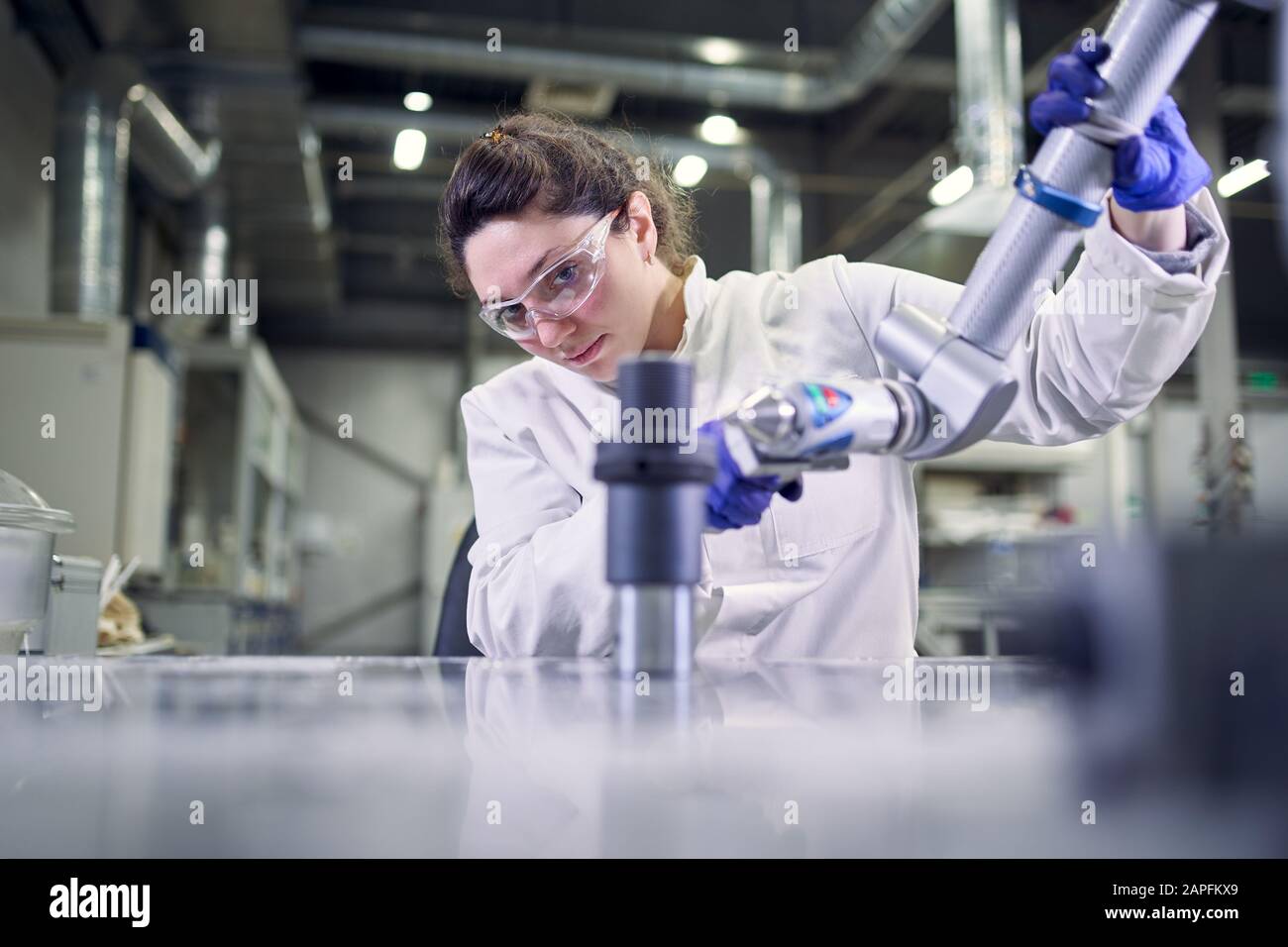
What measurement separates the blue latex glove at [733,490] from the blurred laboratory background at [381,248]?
15 centimetres

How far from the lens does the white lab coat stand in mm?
938

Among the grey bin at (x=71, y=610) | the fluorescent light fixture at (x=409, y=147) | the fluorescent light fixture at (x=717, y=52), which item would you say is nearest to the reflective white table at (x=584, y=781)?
the grey bin at (x=71, y=610)

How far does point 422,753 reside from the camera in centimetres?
40

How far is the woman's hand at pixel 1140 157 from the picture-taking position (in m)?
0.51

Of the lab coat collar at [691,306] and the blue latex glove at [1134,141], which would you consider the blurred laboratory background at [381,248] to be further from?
the lab coat collar at [691,306]

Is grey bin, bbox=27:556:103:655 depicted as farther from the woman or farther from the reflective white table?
the reflective white table

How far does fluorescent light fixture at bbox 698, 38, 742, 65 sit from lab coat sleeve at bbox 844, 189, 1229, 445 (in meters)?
3.75

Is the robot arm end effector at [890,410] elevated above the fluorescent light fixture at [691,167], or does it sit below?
below

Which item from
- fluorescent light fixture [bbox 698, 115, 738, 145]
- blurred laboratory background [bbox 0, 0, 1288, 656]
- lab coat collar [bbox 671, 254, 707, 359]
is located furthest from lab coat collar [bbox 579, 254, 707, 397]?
fluorescent light fixture [bbox 698, 115, 738, 145]

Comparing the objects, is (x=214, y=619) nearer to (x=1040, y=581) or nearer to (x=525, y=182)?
(x=525, y=182)

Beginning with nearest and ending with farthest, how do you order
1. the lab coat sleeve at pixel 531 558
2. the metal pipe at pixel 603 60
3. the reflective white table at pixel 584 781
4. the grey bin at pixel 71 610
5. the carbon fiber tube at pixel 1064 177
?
the reflective white table at pixel 584 781, the carbon fiber tube at pixel 1064 177, the lab coat sleeve at pixel 531 558, the grey bin at pixel 71 610, the metal pipe at pixel 603 60
